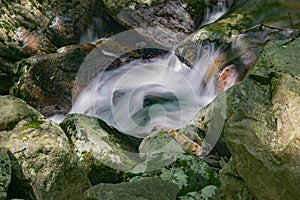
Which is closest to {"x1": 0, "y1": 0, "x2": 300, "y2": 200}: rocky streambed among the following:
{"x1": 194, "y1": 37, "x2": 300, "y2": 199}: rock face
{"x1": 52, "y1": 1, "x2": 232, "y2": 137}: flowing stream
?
{"x1": 194, "y1": 37, "x2": 300, "y2": 199}: rock face

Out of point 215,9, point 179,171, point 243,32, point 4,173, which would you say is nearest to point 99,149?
point 179,171

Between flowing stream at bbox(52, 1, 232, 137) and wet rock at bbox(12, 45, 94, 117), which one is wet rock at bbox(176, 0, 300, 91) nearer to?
flowing stream at bbox(52, 1, 232, 137)

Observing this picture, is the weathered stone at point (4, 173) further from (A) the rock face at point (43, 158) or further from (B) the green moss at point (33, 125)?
(B) the green moss at point (33, 125)

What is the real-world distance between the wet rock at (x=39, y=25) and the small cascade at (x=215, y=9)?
2976 mm

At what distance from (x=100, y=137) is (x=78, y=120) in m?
0.46

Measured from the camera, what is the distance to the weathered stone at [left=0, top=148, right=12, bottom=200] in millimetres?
3679

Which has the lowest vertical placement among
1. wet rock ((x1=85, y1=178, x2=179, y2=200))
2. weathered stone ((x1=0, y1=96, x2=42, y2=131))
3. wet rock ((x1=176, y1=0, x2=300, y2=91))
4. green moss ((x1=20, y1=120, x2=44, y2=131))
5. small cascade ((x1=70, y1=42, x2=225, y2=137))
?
small cascade ((x1=70, y1=42, x2=225, y2=137))

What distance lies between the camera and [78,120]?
573 centimetres

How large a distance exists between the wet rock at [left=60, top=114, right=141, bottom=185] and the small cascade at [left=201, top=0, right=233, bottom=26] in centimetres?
427

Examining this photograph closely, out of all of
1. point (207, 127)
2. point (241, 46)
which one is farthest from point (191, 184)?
point (241, 46)

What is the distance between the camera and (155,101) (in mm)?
8062

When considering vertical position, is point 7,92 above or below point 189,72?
below

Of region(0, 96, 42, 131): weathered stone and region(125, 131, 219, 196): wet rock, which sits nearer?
region(125, 131, 219, 196): wet rock

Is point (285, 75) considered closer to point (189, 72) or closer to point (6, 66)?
point (189, 72)
